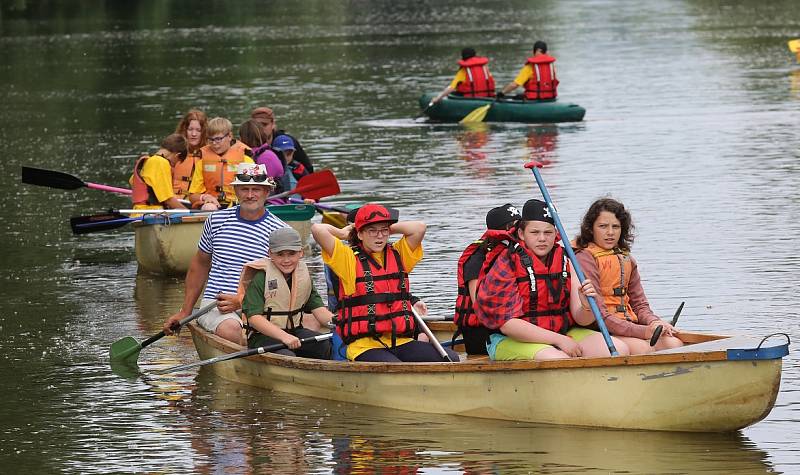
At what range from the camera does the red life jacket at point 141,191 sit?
16.5 meters

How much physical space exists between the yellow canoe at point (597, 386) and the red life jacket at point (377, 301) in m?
0.28

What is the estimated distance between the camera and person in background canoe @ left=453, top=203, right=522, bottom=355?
1044 centimetres

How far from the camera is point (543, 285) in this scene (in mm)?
10328

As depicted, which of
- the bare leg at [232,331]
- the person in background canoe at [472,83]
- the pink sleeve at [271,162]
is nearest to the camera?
the bare leg at [232,331]

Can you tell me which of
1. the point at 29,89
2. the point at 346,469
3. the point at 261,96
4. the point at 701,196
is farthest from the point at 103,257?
the point at 29,89

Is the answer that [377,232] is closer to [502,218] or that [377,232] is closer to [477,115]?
[502,218]

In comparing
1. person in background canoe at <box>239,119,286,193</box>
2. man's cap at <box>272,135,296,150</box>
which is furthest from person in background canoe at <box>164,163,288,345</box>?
man's cap at <box>272,135,296,150</box>

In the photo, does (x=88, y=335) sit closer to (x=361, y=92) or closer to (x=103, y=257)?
(x=103, y=257)

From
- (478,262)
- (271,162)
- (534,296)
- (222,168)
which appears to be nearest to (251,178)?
(478,262)

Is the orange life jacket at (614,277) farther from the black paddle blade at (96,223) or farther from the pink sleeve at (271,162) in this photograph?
the black paddle blade at (96,223)

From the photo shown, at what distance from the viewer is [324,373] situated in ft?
36.5

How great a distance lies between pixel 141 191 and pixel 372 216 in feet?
21.1

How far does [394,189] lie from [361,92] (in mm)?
15444

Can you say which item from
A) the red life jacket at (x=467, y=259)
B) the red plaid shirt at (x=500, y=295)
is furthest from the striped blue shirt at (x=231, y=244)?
the red plaid shirt at (x=500, y=295)
